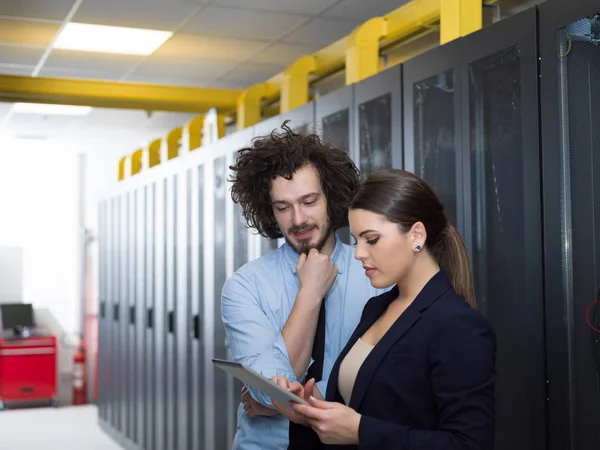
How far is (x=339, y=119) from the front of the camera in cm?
363

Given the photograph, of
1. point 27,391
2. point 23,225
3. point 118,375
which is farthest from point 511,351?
point 23,225

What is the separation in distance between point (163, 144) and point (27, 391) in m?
4.06

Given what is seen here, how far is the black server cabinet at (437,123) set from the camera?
2.77m

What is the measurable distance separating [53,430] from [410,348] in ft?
23.3

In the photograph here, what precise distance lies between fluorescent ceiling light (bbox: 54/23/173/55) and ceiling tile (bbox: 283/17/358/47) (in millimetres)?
830

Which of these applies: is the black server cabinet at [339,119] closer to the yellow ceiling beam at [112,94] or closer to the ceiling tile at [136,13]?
the ceiling tile at [136,13]

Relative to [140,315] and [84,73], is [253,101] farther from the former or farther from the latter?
[140,315]

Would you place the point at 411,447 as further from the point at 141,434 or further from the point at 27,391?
the point at 27,391

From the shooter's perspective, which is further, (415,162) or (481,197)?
(415,162)

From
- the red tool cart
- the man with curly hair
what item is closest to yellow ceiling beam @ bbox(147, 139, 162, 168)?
the red tool cart

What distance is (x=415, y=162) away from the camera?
9.92 feet

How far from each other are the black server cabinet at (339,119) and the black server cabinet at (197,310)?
176 cm

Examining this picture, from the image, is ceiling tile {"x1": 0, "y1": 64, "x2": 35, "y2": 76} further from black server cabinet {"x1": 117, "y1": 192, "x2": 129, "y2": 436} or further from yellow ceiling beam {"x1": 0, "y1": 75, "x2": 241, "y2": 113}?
black server cabinet {"x1": 117, "y1": 192, "x2": 129, "y2": 436}

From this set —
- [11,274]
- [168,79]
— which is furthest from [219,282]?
[11,274]
